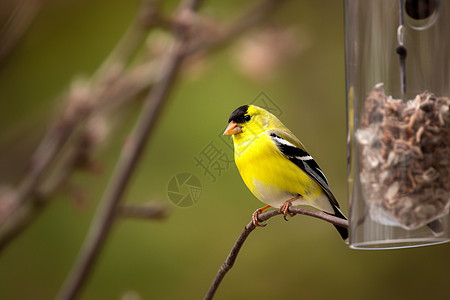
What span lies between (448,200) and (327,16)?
8.42 ft

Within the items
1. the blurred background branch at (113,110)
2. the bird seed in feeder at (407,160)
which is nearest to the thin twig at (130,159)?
the blurred background branch at (113,110)

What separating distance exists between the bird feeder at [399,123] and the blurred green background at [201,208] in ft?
5.67

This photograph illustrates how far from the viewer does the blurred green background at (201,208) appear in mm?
3012

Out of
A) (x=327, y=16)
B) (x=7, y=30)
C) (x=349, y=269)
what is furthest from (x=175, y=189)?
(x=327, y=16)

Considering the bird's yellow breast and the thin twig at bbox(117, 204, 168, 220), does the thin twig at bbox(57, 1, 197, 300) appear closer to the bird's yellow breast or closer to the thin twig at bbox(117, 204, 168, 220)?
the thin twig at bbox(117, 204, 168, 220)

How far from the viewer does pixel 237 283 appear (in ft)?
9.93

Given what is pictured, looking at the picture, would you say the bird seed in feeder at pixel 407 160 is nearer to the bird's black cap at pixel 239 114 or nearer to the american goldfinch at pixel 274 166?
the american goldfinch at pixel 274 166

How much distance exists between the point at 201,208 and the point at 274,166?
2155mm

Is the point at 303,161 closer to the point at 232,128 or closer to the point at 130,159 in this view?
the point at 232,128

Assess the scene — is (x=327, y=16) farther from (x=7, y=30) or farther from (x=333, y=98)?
(x=7, y=30)

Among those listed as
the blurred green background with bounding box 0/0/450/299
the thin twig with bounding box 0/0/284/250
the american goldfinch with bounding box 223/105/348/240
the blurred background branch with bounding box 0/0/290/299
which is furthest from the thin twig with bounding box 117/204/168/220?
the blurred green background with bounding box 0/0/450/299

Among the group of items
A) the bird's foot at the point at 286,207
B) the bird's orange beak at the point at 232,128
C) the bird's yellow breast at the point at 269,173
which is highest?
the bird's orange beak at the point at 232,128

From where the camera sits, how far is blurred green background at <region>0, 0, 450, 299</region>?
3012 millimetres

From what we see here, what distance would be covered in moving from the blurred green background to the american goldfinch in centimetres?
176
